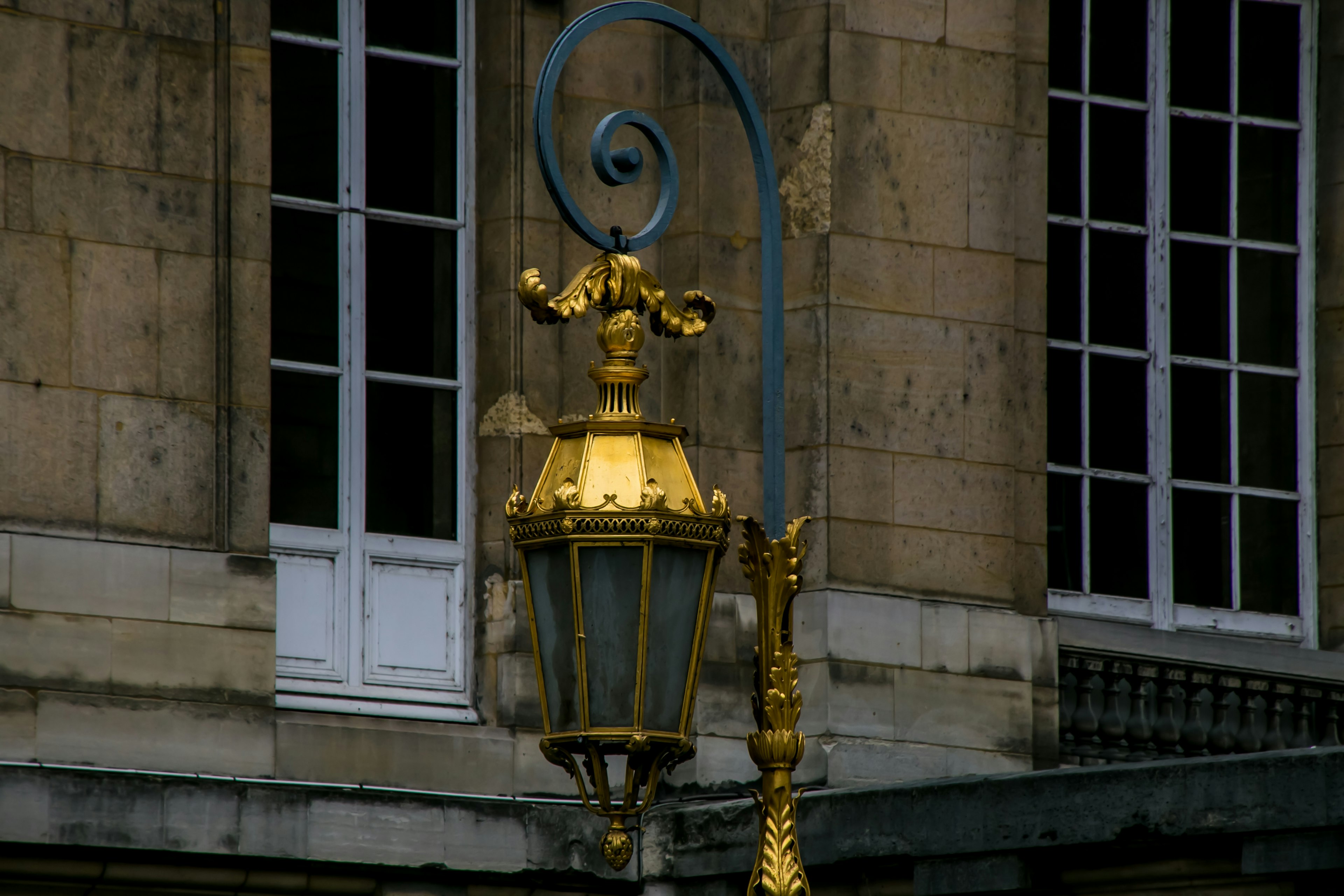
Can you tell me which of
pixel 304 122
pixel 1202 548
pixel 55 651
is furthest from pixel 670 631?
pixel 1202 548

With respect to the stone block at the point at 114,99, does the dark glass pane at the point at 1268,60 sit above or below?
above

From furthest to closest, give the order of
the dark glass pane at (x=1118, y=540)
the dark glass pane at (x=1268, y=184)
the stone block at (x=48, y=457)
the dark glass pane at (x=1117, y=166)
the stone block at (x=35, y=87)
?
1. the dark glass pane at (x=1268, y=184)
2. the dark glass pane at (x=1117, y=166)
3. the dark glass pane at (x=1118, y=540)
4. the stone block at (x=35, y=87)
5. the stone block at (x=48, y=457)

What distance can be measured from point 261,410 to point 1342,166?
20.1 ft

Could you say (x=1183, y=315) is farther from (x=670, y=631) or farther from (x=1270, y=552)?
(x=670, y=631)

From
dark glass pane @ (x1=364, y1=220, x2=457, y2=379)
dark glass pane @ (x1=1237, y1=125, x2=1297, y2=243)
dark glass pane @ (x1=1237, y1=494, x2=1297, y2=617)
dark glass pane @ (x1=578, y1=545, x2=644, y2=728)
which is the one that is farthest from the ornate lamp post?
dark glass pane @ (x1=1237, y1=125, x2=1297, y2=243)

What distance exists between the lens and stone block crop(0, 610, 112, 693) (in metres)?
10.8

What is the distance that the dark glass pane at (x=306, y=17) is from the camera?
12398 millimetres

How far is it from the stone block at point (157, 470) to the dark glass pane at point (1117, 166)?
5014mm

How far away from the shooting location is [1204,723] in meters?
13.3

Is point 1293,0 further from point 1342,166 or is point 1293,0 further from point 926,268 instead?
point 926,268


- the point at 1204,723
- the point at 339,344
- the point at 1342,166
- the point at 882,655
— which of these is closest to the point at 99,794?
the point at 339,344

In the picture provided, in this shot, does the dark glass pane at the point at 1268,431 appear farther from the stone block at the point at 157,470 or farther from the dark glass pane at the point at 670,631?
the dark glass pane at the point at 670,631

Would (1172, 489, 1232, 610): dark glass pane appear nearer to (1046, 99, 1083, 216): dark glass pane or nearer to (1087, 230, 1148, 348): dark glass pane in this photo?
(1087, 230, 1148, 348): dark glass pane

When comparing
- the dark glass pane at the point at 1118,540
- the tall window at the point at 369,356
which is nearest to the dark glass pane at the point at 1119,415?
the dark glass pane at the point at 1118,540
